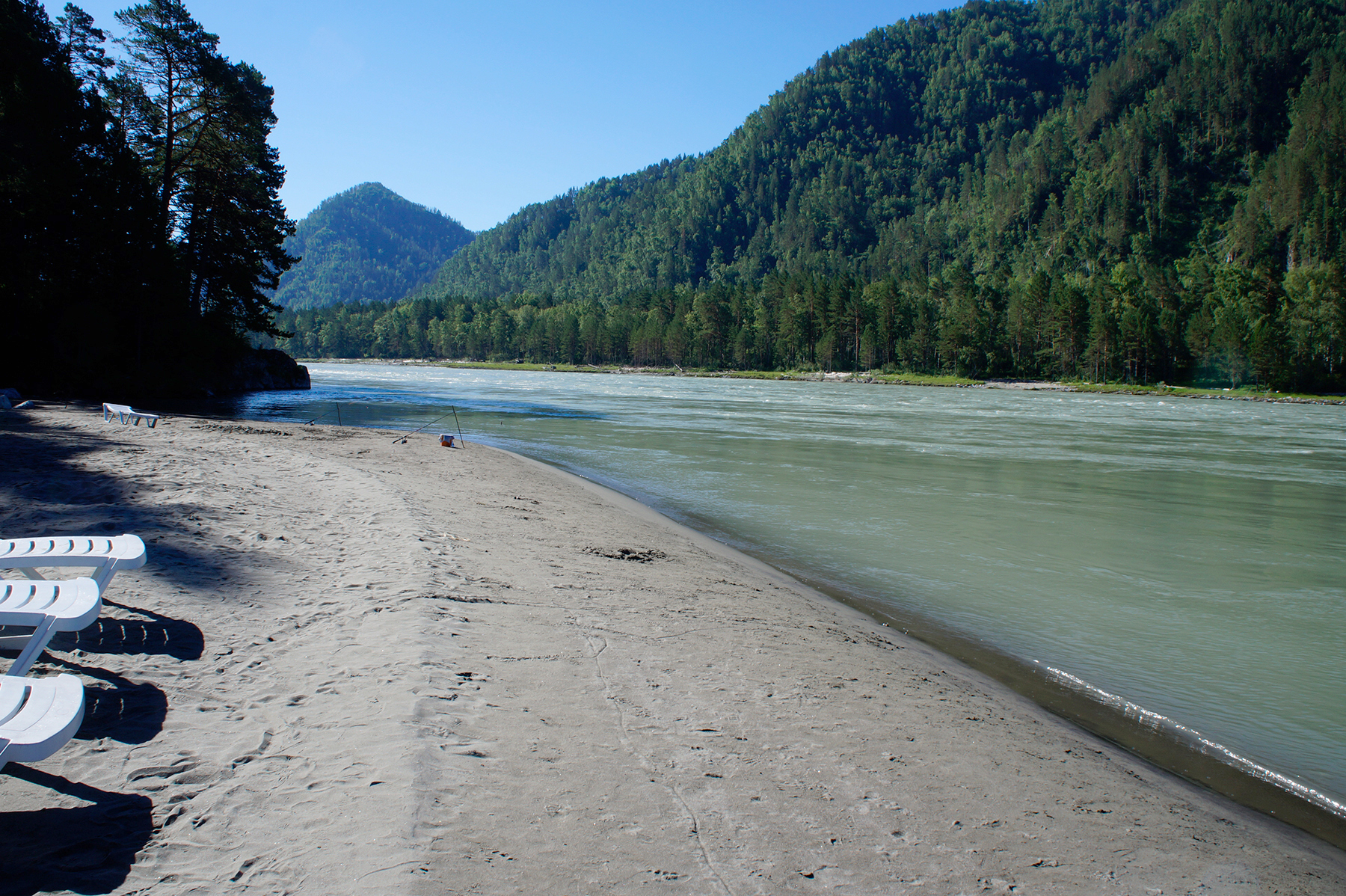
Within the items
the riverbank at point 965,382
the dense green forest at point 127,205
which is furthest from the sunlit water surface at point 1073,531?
the riverbank at point 965,382

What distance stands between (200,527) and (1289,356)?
103502 mm

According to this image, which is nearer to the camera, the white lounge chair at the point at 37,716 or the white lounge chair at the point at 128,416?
the white lounge chair at the point at 37,716

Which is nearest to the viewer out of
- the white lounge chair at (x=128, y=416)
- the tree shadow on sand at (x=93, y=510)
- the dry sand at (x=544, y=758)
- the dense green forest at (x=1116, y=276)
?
the dry sand at (x=544, y=758)

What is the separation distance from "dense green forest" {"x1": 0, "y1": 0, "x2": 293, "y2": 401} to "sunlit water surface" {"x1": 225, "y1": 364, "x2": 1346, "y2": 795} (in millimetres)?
6739

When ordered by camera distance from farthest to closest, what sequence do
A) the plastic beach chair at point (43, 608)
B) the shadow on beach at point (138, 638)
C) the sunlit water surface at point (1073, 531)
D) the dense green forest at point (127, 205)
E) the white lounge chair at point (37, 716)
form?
the dense green forest at point (127, 205), the sunlit water surface at point (1073, 531), the shadow on beach at point (138, 638), the plastic beach chair at point (43, 608), the white lounge chair at point (37, 716)

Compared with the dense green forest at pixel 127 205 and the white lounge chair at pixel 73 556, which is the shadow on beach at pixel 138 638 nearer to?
the white lounge chair at pixel 73 556

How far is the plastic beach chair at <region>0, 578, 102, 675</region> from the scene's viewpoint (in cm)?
431

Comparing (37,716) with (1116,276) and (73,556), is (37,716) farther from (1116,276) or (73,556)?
(1116,276)

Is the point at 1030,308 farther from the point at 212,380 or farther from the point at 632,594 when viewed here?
the point at 632,594

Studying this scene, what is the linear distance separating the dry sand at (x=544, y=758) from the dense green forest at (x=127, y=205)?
29.6 meters

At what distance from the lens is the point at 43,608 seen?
4.44 metres

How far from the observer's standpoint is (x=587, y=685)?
5227 mm

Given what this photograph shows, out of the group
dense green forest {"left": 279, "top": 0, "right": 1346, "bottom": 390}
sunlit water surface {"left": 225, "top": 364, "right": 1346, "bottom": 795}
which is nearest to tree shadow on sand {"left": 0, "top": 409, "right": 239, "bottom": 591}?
sunlit water surface {"left": 225, "top": 364, "right": 1346, "bottom": 795}

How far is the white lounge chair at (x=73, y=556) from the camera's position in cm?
552
